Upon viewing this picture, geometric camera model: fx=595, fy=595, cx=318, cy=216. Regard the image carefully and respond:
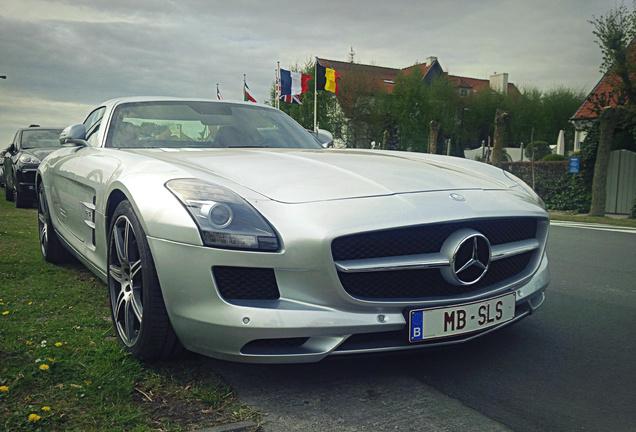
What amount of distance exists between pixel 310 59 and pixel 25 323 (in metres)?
53.8

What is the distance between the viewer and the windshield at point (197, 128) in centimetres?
407

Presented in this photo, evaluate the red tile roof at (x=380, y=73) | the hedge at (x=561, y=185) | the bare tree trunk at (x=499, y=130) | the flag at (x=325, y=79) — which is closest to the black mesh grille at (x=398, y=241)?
the hedge at (x=561, y=185)

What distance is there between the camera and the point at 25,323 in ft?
11.3

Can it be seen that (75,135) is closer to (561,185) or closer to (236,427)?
(236,427)

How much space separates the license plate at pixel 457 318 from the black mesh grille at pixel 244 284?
1.97ft

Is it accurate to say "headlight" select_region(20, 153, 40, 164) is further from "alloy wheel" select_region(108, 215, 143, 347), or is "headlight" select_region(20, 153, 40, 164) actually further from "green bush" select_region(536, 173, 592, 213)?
"green bush" select_region(536, 173, 592, 213)

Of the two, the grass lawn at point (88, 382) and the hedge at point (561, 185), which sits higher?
the hedge at point (561, 185)

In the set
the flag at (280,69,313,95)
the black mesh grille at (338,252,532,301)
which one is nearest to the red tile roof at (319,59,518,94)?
the flag at (280,69,313,95)

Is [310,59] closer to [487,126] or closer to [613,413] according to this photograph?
[487,126]

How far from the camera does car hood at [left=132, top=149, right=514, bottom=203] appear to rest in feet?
8.67

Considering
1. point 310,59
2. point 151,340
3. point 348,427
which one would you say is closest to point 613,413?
point 348,427

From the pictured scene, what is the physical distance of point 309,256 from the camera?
2344 mm

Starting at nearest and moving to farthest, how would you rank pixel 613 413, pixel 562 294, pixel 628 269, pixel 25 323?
pixel 613 413
pixel 25 323
pixel 562 294
pixel 628 269

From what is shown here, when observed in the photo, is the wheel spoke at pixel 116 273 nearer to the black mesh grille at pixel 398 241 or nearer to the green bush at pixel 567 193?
the black mesh grille at pixel 398 241
